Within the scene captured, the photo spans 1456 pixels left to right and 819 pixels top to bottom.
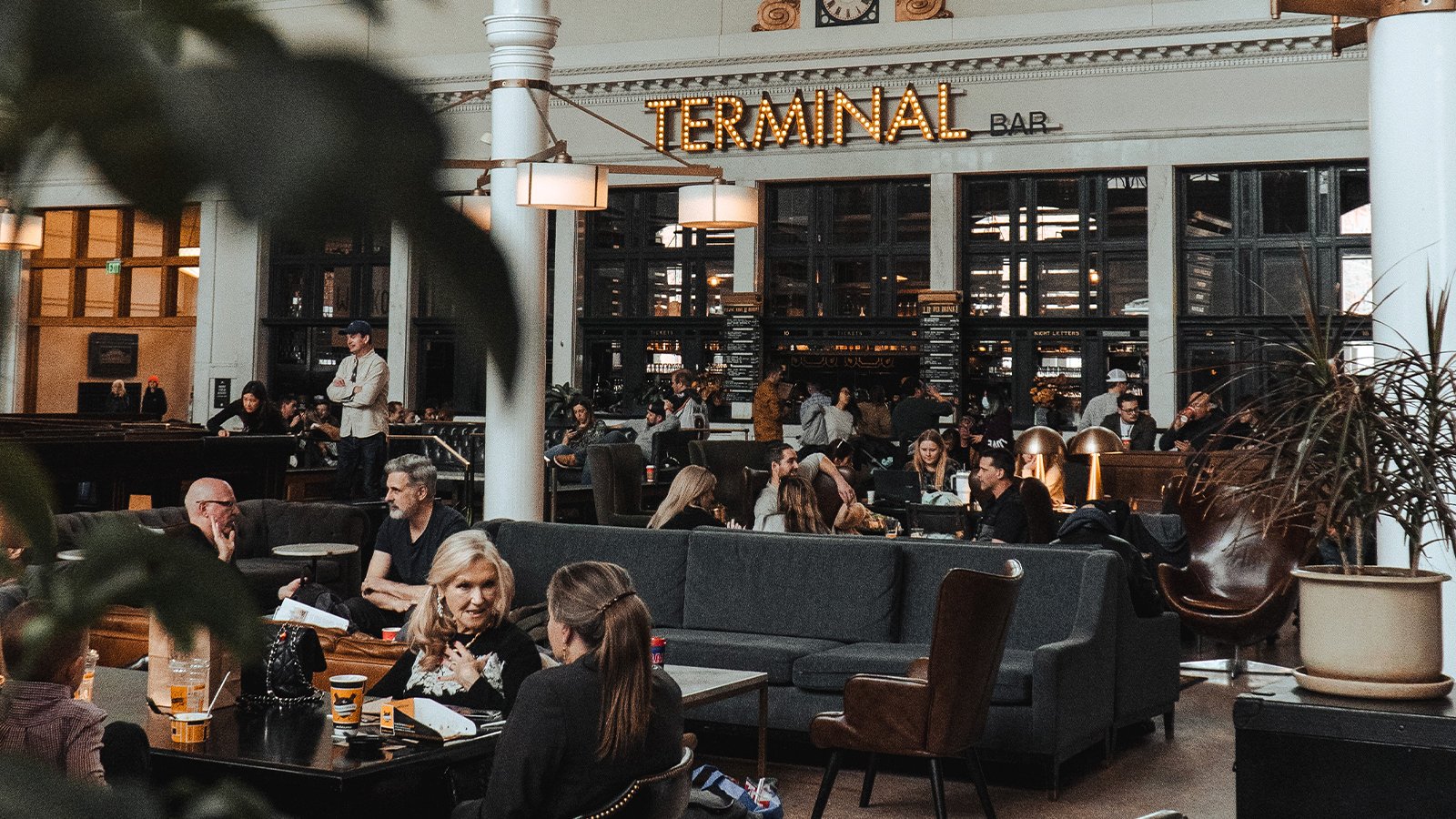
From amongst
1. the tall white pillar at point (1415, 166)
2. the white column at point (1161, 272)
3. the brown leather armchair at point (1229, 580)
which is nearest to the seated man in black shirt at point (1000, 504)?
the brown leather armchair at point (1229, 580)

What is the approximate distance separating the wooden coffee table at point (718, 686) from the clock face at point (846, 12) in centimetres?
1340

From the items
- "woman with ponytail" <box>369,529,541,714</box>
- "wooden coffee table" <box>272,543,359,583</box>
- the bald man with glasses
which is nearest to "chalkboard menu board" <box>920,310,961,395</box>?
"wooden coffee table" <box>272,543,359,583</box>

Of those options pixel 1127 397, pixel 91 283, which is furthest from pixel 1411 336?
pixel 91 283

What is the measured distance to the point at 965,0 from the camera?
1708 centimetres

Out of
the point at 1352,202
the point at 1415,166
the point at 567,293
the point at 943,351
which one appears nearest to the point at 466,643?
the point at 1415,166

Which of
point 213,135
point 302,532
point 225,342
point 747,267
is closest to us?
point 213,135

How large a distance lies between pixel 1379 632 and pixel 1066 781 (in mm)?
2739

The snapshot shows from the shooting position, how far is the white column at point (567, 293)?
18281 mm

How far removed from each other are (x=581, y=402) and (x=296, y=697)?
9.24 meters

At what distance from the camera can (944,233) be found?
17.2m

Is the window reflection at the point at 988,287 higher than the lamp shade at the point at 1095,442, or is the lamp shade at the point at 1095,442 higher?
the window reflection at the point at 988,287

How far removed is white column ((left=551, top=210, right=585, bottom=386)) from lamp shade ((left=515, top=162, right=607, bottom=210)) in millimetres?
11114

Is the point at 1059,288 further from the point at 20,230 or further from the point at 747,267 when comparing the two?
the point at 20,230

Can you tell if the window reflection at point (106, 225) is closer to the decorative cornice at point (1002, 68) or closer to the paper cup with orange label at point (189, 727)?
the paper cup with orange label at point (189, 727)
